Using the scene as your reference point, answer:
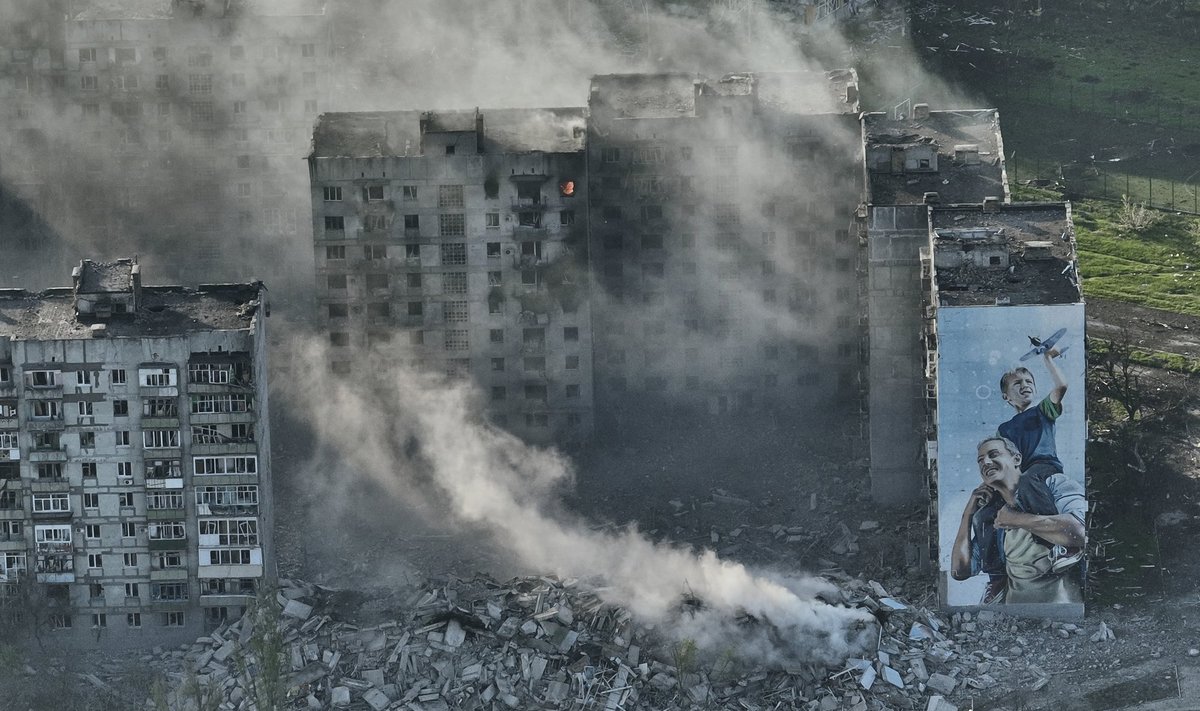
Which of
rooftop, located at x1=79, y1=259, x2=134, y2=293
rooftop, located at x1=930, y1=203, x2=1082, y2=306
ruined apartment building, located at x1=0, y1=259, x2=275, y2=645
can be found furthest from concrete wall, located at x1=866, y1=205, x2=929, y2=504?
rooftop, located at x1=79, y1=259, x2=134, y2=293

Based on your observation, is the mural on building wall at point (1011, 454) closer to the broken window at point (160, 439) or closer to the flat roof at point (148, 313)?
the flat roof at point (148, 313)

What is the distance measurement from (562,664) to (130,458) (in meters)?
25.9

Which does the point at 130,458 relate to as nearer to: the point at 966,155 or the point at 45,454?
the point at 45,454

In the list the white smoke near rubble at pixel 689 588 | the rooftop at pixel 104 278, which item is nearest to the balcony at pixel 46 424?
the rooftop at pixel 104 278

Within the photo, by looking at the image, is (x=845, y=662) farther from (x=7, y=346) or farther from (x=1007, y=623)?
(x=7, y=346)

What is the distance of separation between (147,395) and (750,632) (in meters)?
35.0

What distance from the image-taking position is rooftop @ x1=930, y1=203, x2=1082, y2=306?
18062 centimetres

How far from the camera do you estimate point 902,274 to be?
192125 mm

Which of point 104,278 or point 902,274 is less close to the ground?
point 104,278

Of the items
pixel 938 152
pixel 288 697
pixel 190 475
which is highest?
pixel 938 152

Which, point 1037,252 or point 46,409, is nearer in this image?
point 46,409

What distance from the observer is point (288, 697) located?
17550 centimetres

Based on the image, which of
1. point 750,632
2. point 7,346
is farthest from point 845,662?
point 7,346

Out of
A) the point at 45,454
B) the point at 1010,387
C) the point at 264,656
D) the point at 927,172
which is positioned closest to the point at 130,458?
the point at 45,454
